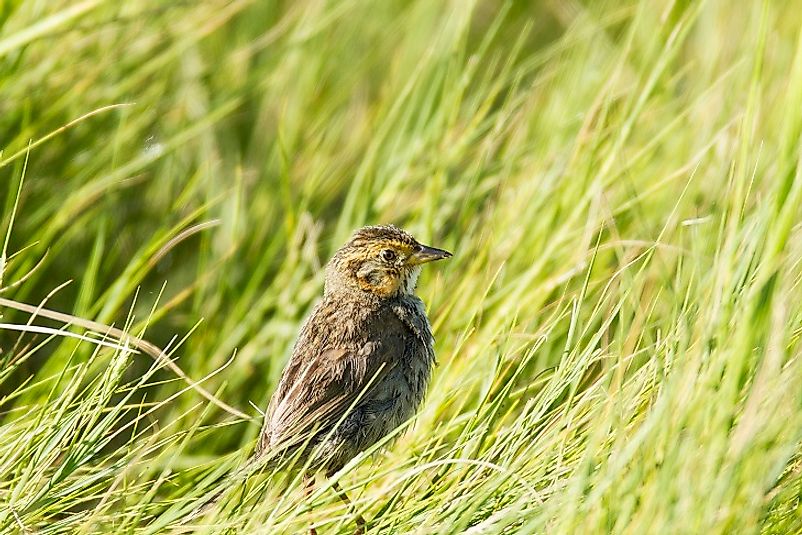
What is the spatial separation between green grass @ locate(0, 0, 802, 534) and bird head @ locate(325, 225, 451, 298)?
182mm

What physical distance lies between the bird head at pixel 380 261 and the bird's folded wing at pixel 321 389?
14.5 inches

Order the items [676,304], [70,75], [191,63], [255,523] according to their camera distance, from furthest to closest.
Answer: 1. [191,63]
2. [70,75]
3. [255,523]
4. [676,304]

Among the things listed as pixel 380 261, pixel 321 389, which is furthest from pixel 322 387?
pixel 380 261

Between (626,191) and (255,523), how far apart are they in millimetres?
1736

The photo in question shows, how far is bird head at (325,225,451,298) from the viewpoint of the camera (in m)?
3.60

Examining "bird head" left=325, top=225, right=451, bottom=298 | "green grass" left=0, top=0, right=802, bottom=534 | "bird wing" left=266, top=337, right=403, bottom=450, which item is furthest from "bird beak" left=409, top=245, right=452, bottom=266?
"bird wing" left=266, top=337, right=403, bottom=450

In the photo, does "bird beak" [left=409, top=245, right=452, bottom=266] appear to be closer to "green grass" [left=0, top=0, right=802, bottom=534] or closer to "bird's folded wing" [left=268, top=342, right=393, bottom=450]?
"green grass" [left=0, top=0, right=802, bottom=534]

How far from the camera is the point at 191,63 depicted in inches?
190

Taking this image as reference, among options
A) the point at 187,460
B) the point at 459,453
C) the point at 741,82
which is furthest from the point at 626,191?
the point at 187,460

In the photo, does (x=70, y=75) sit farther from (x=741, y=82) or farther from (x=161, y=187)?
(x=741, y=82)

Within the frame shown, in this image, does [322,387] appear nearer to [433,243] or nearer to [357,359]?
[357,359]

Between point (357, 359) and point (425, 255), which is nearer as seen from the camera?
point (357, 359)

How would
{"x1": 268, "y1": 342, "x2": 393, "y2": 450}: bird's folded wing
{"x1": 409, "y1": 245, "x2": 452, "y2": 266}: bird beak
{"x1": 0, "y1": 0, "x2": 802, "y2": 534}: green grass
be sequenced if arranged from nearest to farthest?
{"x1": 0, "y1": 0, "x2": 802, "y2": 534}: green grass, {"x1": 268, "y1": 342, "x2": 393, "y2": 450}: bird's folded wing, {"x1": 409, "y1": 245, "x2": 452, "y2": 266}: bird beak

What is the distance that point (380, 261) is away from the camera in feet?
11.8
